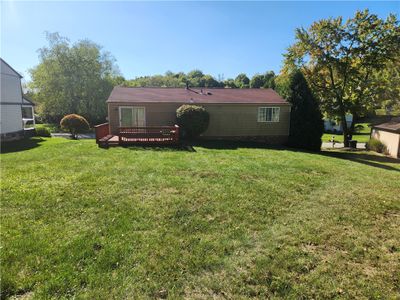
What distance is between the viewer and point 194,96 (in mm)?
17984

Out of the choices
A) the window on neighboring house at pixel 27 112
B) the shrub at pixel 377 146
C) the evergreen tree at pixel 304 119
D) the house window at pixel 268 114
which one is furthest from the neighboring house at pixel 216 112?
the window on neighboring house at pixel 27 112

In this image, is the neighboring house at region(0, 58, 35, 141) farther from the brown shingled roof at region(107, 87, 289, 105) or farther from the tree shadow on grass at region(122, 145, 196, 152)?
the tree shadow on grass at region(122, 145, 196, 152)

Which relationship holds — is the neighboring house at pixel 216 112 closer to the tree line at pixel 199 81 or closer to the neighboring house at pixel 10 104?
the neighboring house at pixel 10 104

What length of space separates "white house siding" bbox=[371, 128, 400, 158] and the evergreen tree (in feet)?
16.6

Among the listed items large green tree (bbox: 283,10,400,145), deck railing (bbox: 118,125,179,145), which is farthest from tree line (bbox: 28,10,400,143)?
deck railing (bbox: 118,125,179,145)

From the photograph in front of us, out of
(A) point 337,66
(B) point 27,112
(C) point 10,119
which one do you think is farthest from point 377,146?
(B) point 27,112

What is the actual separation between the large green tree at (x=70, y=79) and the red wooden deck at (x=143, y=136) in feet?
70.3

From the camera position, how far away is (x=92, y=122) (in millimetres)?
33562

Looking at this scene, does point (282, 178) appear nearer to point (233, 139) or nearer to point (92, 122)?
point (233, 139)

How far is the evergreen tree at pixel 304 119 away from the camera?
654 inches

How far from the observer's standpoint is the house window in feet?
57.1

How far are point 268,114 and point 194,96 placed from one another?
5.34 metres

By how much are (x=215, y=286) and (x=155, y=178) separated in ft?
14.2

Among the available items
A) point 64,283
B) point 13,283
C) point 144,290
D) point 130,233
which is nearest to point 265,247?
point 144,290
